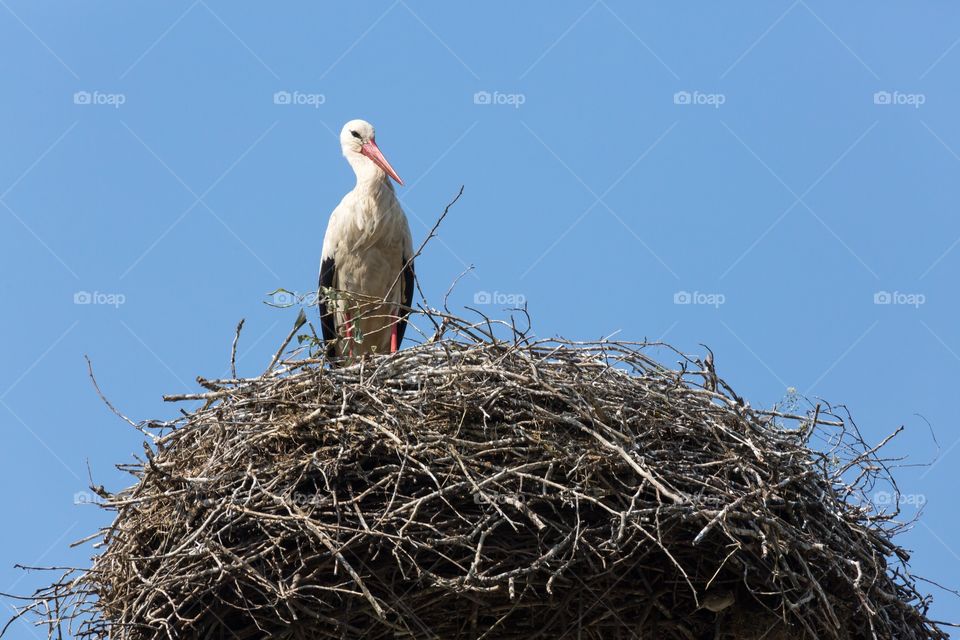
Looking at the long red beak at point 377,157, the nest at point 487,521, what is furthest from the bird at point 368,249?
the nest at point 487,521

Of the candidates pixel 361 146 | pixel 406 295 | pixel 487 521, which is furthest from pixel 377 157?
pixel 487 521

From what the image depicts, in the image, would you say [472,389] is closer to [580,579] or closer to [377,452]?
[377,452]

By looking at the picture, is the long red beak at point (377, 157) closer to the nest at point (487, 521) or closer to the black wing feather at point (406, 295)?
the black wing feather at point (406, 295)

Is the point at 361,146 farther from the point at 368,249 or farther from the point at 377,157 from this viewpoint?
the point at 368,249

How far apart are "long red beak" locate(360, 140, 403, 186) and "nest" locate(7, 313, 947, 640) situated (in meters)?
2.09

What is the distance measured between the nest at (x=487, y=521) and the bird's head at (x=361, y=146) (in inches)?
88.3

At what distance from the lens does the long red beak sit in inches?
226

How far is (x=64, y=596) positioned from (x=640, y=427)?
1758 mm

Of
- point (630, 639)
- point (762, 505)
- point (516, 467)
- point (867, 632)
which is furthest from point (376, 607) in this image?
point (867, 632)

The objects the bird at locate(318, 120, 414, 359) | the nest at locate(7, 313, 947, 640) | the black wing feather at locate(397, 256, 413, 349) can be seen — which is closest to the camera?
the nest at locate(7, 313, 947, 640)

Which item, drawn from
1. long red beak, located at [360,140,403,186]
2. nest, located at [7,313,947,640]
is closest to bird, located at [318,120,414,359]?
long red beak, located at [360,140,403,186]

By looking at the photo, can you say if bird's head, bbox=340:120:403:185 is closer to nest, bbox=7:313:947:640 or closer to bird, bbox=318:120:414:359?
bird, bbox=318:120:414:359

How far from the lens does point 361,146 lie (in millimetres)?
5938

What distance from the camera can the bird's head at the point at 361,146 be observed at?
5.86 m
